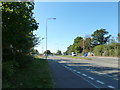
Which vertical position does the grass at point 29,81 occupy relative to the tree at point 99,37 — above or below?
below

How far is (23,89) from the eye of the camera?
20.0ft

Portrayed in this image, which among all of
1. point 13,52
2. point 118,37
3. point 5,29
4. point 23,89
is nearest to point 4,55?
point 13,52

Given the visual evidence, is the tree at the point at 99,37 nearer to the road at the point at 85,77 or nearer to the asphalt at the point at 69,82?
the road at the point at 85,77

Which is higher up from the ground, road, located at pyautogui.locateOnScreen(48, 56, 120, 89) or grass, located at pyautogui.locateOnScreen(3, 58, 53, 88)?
grass, located at pyautogui.locateOnScreen(3, 58, 53, 88)

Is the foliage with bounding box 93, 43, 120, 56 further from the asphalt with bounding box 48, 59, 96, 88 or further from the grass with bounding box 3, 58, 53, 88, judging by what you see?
the grass with bounding box 3, 58, 53, 88

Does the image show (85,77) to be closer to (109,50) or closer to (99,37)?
(109,50)

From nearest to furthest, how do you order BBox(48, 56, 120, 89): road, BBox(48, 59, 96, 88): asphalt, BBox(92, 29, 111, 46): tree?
BBox(48, 59, 96, 88): asphalt
BBox(48, 56, 120, 89): road
BBox(92, 29, 111, 46): tree

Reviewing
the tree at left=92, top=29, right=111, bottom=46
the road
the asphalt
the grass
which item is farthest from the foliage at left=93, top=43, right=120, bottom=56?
the grass

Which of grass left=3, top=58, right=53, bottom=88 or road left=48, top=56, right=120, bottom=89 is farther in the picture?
road left=48, top=56, right=120, bottom=89

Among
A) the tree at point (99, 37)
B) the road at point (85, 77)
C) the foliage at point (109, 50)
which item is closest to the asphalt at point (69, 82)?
the road at point (85, 77)

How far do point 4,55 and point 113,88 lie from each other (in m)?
6.42

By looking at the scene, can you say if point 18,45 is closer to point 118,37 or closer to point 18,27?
point 18,27

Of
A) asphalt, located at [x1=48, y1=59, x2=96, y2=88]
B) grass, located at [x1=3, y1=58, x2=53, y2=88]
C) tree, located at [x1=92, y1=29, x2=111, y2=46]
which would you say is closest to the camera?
grass, located at [x1=3, y1=58, x2=53, y2=88]

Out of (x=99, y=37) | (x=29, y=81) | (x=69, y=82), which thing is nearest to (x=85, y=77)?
(x=69, y=82)
